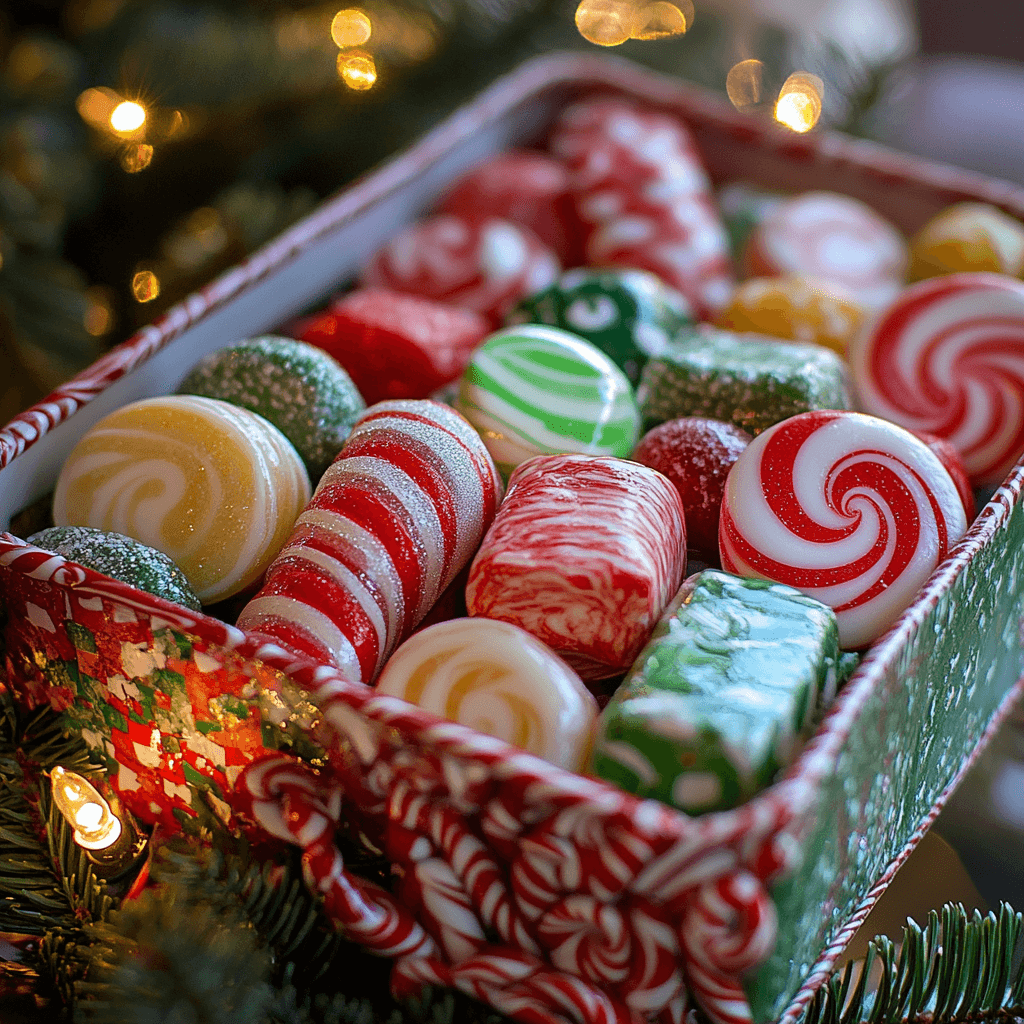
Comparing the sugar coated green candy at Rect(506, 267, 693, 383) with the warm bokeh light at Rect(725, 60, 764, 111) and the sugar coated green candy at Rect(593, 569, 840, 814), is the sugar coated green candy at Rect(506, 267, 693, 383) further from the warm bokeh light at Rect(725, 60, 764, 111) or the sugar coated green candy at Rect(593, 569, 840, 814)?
the warm bokeh light at Rect(725, 60, 764, 111)

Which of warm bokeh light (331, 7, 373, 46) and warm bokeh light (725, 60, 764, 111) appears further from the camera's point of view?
warm bokeh light (725, 60, 764, 111)

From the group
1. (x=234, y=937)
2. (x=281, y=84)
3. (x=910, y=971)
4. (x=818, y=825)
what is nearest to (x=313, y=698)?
(x=234, y=937)

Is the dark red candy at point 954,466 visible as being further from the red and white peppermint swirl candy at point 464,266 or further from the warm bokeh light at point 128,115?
the warm bokeh light at point 128,115

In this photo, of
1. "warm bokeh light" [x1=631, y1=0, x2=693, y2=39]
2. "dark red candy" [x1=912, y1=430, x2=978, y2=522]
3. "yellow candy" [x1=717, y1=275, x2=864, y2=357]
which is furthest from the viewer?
"warm bokeh light" [x1=631, y1=0, x2=693, y2=39]

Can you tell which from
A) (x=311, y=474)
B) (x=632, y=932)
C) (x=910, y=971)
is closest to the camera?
(x=632, y=932)

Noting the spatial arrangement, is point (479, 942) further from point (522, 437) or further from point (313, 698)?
point (522, 437)

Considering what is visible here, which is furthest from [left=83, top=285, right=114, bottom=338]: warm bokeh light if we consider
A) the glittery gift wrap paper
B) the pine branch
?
the pine branch
